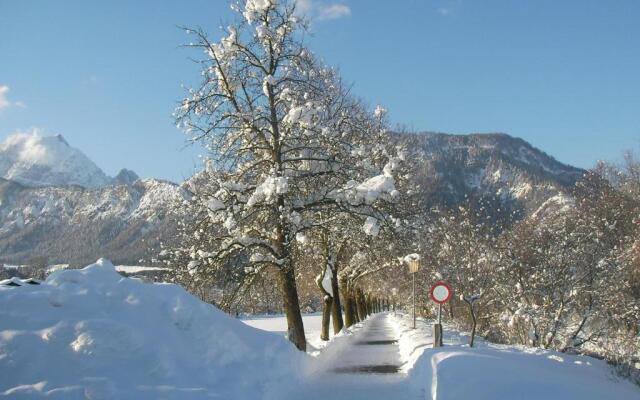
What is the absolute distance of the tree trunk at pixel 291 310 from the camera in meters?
14.8

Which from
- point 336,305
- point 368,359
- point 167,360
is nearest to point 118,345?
point 167,360

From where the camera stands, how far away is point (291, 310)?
15.2 m

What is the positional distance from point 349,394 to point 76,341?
5190 millimetres

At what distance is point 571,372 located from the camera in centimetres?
1205

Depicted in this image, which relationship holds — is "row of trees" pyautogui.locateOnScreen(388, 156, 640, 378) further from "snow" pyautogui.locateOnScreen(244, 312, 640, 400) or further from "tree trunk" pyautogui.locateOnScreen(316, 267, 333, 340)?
"snow" pyautogui.locateOnScreen(244, 312, 640, 400)

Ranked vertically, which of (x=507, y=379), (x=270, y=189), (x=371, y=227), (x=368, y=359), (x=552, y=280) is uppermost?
(x=270, y=189)

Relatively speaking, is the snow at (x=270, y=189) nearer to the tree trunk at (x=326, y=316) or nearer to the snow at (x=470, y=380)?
the snow at (x=470, y=380)

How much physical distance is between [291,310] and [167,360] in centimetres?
724

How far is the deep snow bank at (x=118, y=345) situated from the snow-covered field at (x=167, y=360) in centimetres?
1

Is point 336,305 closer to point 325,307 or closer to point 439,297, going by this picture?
point 325,307

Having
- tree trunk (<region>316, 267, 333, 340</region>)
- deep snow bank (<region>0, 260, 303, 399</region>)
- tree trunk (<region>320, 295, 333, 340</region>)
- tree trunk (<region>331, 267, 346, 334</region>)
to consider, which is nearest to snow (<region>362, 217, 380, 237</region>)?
deep snow bank (<region>0, 260, 303, 399</region>)

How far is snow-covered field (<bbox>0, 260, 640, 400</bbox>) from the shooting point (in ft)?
24.0

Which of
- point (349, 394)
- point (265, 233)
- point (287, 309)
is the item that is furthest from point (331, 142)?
point (349, 394)

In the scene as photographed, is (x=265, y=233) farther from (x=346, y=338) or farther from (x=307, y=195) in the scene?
(x=346, y=338)
